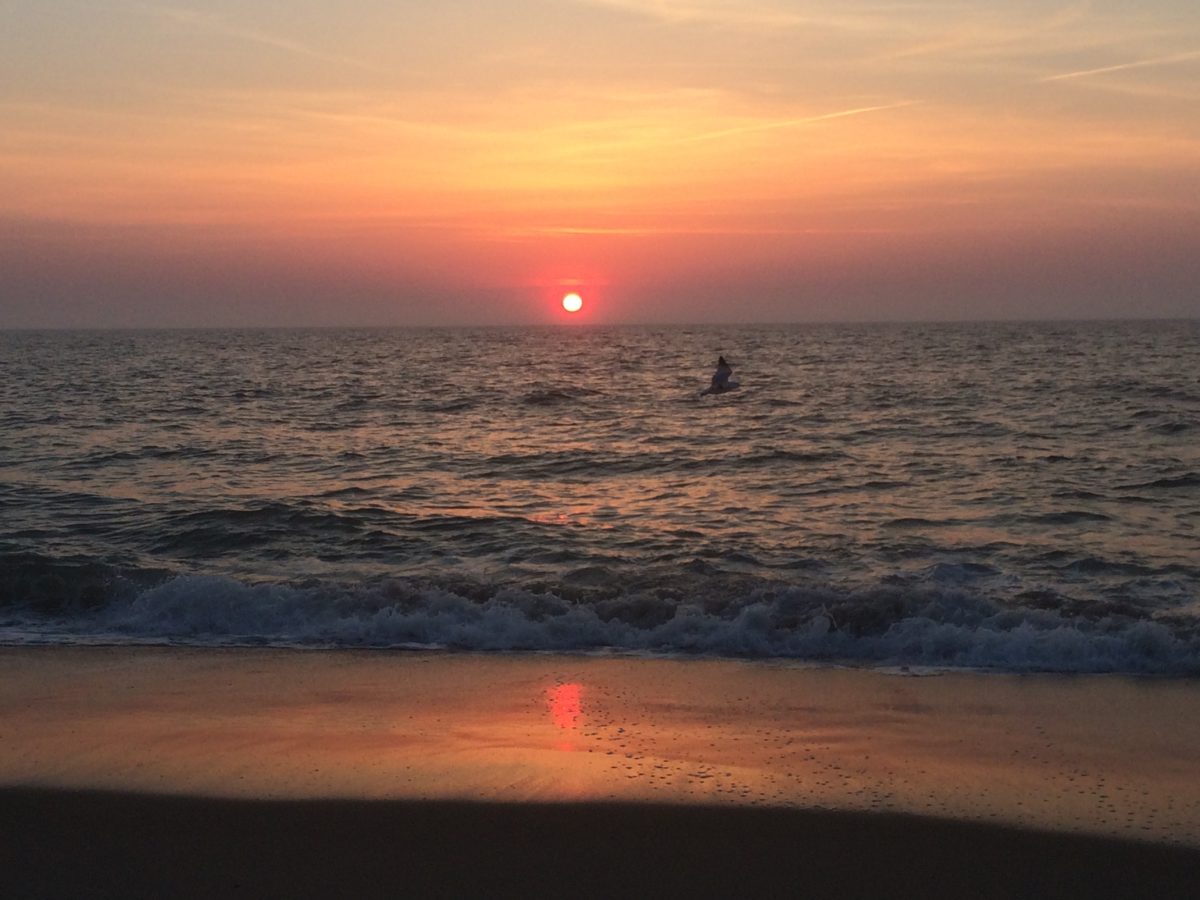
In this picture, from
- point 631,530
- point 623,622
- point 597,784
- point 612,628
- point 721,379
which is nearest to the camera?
point 597,784

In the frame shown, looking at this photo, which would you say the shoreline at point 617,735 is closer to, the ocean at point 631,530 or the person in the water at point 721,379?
the ocean at point 631,530

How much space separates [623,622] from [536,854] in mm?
5781

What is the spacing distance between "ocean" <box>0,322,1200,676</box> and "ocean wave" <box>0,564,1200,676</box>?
0.03m

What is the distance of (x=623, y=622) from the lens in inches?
469

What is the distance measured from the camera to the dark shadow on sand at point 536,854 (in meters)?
5.79

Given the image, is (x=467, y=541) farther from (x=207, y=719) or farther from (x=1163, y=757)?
(x=1163, y=757)

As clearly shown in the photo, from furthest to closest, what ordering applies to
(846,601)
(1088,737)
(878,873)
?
(846,601)
(1088,737)
(878,873)

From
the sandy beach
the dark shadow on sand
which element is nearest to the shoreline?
the sandy beach

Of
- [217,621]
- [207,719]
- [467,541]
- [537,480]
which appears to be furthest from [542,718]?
[537,480]

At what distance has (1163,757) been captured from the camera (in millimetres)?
7500

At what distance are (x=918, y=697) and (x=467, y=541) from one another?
814 cm

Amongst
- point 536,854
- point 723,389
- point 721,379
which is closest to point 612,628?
point 536,854

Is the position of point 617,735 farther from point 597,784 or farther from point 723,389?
point 723,389

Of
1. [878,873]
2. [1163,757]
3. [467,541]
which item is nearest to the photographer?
[878,873]
